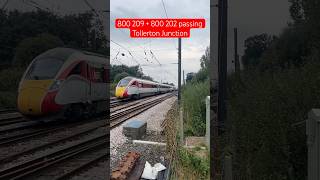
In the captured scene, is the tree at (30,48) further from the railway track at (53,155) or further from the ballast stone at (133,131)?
the ballast stone at (133,131)

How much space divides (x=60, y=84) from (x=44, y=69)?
0.99 meters

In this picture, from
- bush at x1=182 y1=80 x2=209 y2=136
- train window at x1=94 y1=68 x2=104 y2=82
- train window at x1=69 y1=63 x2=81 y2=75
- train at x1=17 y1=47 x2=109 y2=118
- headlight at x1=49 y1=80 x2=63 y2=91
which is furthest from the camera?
train window at x1=94 y1=68 x2=104 y2=82

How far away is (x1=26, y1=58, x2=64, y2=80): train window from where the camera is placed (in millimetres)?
14906

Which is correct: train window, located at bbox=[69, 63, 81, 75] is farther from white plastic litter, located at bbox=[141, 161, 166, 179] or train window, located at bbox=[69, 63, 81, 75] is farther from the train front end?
white plastic litter, located at bbox=[141, 161, 166, 179]

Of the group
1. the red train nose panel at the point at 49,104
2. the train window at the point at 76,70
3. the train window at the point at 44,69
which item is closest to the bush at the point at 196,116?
the train window at the point at 76,70

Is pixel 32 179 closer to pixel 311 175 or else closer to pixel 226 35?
pixel 226 35

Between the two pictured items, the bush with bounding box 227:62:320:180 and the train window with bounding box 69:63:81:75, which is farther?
the train window with bounding box 69:63:81:75

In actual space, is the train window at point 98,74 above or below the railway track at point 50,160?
above

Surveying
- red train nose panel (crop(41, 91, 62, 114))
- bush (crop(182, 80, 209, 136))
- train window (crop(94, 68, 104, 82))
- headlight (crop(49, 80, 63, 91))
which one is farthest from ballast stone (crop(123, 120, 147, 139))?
train window (crop(94, 68, 104, 82))

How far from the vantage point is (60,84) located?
14.8 meters

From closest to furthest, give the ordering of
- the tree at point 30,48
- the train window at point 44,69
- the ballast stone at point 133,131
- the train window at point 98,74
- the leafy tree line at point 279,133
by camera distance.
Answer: the leafy tree line at point 279,133, the ballast stone at point 133,131, the train window at point 44,69, the train window at point 98,74, the tree at point 30,48

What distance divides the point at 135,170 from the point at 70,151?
2.65 meters

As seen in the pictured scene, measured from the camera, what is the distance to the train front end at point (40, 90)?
14211mm

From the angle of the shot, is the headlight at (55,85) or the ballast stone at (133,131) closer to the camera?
the ballast stone at (133,131)
